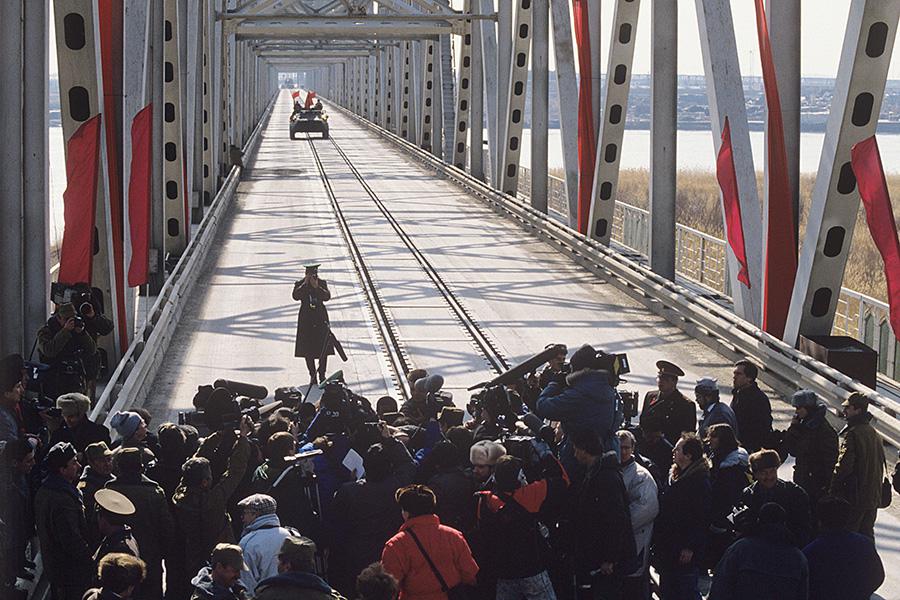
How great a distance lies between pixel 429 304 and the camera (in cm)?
2430

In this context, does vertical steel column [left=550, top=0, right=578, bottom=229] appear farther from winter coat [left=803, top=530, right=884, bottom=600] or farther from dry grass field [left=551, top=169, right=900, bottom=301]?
winter coat [left=803, top=530, right=884, bottom=600]

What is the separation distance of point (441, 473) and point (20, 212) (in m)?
6.60

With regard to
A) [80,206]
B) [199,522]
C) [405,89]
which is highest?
[405,89]

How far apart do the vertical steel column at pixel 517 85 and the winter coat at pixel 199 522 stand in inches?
1088

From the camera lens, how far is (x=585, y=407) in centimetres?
938

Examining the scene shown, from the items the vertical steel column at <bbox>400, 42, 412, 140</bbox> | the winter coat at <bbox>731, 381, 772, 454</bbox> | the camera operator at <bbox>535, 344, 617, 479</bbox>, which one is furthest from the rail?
the vertical steel column at <bbox>400, 42, 412, 140</bbox>

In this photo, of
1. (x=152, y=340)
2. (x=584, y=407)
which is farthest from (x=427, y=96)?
(x=584, y=407)

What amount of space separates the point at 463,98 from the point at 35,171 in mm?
38700

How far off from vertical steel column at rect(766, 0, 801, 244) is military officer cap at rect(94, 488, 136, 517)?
39.5 feet

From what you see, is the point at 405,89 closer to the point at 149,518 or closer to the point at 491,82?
the point at 491,82

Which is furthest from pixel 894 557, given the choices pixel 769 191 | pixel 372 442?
pixel 769 191

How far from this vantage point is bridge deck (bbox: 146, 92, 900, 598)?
18672mm

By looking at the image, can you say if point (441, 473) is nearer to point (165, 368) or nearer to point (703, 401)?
point (703, 401)

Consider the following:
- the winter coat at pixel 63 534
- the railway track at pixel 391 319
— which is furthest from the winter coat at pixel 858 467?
the railway track at pixel 391 319
